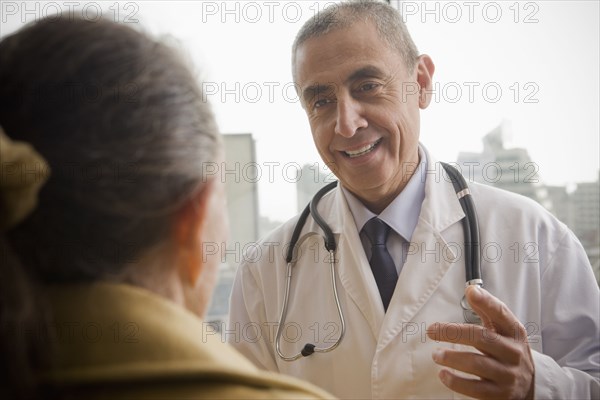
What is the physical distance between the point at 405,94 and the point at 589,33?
792 mm

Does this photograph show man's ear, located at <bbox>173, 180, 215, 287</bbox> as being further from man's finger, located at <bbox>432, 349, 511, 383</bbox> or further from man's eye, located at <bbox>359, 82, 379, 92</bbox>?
man's eye, located at <bbox>359, 82, 379, 92</bbox>

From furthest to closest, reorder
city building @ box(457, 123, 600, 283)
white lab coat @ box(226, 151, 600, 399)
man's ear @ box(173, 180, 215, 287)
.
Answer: city building @ box(457, 123, 600, 283)
white lab coat @ box(226, 151, 600, 399)
man's ear @ box(173, 180, 215, 287)

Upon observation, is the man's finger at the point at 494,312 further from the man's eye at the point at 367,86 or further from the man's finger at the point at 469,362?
the man's eye at the point at 367,86

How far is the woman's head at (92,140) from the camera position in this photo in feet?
1.73

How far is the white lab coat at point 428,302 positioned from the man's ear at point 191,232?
69 cm

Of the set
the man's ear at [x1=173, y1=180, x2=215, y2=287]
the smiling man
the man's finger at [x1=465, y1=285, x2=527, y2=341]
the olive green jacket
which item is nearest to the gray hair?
the smiling man

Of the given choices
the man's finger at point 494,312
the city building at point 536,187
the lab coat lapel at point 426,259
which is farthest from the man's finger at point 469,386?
the city building at point 536,187

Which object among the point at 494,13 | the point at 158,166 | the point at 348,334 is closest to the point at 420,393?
the point at 348,334

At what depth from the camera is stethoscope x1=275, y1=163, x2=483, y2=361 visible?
1182 mm

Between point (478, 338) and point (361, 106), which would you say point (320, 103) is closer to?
point (361, 106)

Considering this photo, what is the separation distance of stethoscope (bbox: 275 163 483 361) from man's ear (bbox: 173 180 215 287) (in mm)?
668

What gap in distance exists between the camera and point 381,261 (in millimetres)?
1309

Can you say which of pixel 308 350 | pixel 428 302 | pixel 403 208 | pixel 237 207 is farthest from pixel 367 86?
pixel 237 207

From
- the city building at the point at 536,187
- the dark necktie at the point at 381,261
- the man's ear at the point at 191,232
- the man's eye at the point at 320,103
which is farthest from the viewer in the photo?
the city building at the point at 536,187
